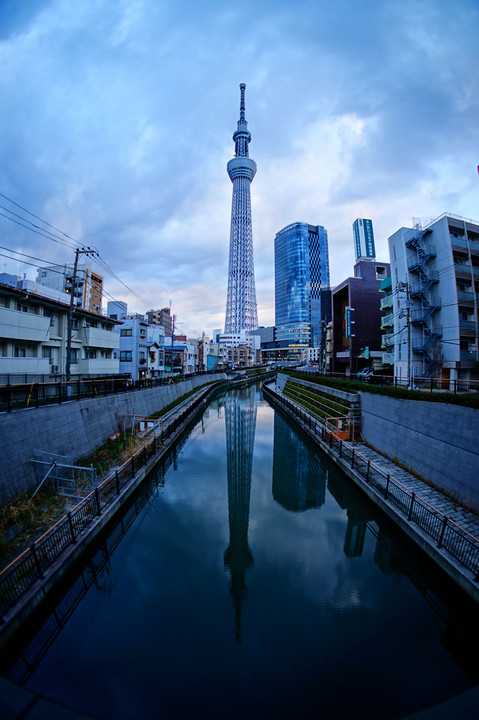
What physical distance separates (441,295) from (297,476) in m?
19.5

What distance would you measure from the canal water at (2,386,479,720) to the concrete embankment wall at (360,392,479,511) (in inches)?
107

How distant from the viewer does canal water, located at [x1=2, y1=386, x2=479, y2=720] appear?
17.8 ft

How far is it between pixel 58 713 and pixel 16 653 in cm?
422

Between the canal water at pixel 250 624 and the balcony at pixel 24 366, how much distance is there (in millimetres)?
10779

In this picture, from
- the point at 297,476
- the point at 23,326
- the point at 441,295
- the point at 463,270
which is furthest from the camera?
the point at 441,295

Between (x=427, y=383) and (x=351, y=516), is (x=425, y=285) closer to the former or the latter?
(x=427, y=383)

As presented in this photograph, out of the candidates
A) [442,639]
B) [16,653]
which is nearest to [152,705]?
[16,653]

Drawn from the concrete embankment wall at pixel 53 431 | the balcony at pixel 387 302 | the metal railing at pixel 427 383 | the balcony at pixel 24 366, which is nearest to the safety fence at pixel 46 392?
the concrete embankment wall at pixel 53 431

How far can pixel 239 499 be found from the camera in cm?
1411

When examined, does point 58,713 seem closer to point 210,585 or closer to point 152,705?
point 152,705

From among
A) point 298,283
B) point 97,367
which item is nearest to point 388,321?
point 97,367

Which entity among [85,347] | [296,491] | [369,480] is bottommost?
[296,491]

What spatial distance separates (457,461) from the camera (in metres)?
10.2

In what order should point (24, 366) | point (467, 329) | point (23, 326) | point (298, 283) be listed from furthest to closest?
1. point (298, 283)
2. point (467, 329)
3. point (24, 366)
4. point (23, 326)
